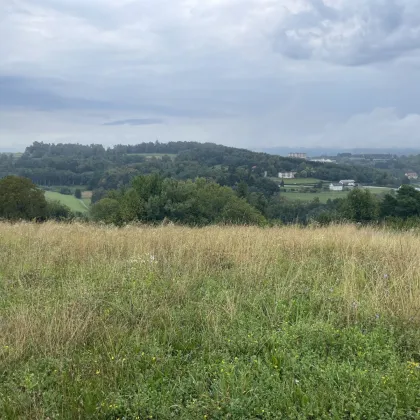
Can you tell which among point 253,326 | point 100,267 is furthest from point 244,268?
point 100,267

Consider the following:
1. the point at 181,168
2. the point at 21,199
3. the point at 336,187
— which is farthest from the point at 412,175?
the point at 21,199

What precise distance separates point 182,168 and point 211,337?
71144 mm

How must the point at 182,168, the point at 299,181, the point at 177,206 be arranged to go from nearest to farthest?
the point at 177,206
the point at 299,181
the point at 182,168

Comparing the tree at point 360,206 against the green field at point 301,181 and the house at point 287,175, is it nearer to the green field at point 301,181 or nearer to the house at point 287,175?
the green field at point 301,181

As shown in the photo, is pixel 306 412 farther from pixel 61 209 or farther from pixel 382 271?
pixel 61 209

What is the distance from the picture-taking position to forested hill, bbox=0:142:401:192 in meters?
65.3

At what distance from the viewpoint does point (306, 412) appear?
264cm

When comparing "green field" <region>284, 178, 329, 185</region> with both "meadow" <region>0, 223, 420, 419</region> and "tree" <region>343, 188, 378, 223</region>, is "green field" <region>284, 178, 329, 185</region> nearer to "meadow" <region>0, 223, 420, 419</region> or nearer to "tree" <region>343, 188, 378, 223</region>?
"tree" <region>343, 188, 378, 223</region>

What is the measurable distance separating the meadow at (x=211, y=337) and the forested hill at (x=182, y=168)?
52280mm

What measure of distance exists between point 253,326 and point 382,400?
55.0 inches

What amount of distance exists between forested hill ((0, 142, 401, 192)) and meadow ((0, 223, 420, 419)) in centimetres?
5228

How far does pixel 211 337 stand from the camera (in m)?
3.65

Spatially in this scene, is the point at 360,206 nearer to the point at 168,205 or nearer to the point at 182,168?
the point at 168,205

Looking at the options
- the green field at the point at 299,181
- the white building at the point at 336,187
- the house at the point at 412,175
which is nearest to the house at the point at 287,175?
the green field at the point at 299,181
